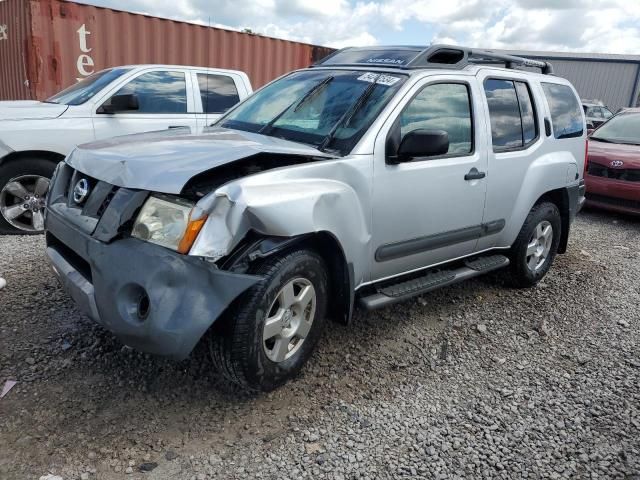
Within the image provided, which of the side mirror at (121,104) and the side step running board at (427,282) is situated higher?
the side mirror at (121,104)

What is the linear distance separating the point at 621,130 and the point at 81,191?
28.4 ft

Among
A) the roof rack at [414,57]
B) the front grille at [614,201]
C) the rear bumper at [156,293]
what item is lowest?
the front grille at [614,201]

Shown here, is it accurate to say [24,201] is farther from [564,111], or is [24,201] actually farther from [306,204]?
[564,111]

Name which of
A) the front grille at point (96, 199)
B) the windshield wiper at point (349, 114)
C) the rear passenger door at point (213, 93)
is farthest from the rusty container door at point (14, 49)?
the windshield wiper at point (349, 114)

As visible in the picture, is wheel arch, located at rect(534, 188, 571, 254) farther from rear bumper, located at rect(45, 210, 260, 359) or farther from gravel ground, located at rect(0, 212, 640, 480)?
rear bumper, located at rect(45, 210, 260, 359)

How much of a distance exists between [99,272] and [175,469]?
0.94 metres

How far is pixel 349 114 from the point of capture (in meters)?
3.19

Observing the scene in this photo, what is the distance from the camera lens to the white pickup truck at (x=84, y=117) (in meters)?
4.98

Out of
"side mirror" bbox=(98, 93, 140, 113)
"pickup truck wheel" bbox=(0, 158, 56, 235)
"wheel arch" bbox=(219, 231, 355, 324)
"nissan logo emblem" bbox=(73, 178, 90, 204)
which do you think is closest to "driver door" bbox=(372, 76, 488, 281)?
"wheel arch" bbox=(219, 231, 355, 324)

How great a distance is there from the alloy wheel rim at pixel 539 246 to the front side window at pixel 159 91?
13.1 ft

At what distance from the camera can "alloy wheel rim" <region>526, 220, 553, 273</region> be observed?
178 inches

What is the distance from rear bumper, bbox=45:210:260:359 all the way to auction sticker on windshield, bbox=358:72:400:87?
1.65m

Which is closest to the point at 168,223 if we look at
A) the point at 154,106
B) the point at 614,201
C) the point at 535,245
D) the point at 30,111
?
the point at 535,245

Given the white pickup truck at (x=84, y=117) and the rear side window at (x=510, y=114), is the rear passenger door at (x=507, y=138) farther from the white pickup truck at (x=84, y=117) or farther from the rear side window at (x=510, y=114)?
the white pickup truck at (x=84, y=117)
